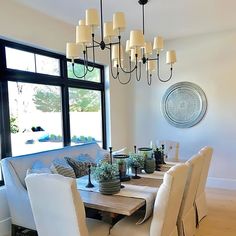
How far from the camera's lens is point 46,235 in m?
2.08

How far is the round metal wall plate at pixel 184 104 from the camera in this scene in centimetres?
493

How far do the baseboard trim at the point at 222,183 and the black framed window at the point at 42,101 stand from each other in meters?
2.38

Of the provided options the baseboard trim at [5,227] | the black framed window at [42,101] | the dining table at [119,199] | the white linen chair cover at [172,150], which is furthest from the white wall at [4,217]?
the white linen chair cover at [172,150]

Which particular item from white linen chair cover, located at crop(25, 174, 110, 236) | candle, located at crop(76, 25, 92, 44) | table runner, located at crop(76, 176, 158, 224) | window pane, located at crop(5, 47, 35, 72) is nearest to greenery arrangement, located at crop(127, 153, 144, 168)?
table runner, located at crop(76, 176, 158, 224)

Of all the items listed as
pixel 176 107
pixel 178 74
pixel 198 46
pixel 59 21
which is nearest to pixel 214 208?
pixel 176 107

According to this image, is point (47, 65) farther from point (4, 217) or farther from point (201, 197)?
point (201, 197)

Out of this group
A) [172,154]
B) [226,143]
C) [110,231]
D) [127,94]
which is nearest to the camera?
[110,231]

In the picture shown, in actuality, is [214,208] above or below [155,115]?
below

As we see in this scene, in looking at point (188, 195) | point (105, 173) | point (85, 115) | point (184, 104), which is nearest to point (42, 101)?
point (85, 115)

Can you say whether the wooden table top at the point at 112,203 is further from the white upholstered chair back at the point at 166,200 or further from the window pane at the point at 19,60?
the window pane at the point at 19,60

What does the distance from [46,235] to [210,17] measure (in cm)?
369

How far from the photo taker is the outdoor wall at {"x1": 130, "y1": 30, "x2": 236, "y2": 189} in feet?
15.4

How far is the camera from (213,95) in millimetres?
4832

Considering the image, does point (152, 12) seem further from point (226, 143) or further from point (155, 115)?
point (226, 143)
